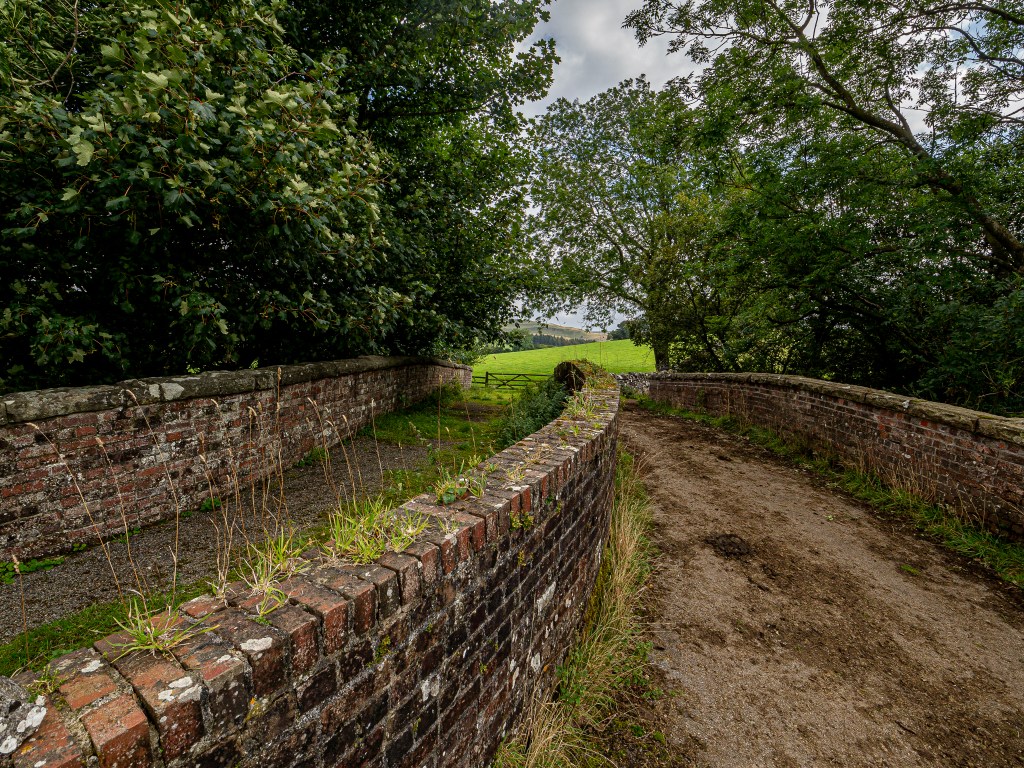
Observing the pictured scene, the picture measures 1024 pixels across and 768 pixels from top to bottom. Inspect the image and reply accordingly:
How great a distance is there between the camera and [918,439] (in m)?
5.71

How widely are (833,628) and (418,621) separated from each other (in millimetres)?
3682

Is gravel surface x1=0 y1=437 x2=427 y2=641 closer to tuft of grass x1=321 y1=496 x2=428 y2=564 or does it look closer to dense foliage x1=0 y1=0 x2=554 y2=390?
tuft of grass x1=321 y1=496 x2=428 y2=564

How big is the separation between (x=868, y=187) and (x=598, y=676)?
339 inches

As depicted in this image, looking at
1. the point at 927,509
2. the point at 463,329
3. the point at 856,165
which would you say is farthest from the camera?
the point at 463,329

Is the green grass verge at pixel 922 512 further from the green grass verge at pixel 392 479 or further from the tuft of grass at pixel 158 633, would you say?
the tuft of grass at pixel 158 633

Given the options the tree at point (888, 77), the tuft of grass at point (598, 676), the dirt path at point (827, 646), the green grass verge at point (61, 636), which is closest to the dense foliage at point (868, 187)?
the tree at point (888, 77)

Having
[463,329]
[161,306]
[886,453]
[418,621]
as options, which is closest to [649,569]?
[418,621]

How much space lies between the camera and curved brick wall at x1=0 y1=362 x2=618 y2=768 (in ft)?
3.13

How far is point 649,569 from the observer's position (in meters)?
4.30

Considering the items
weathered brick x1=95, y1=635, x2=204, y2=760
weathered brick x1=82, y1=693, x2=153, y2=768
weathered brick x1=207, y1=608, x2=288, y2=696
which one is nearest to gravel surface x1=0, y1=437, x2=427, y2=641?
weathered brick x1=207, y1=608, x2=288, y2=696

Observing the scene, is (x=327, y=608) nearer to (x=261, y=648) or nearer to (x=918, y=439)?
(x=261, y=648)

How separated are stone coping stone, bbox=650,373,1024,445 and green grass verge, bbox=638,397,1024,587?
100cm

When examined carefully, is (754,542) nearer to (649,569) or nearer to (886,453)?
(649,569)

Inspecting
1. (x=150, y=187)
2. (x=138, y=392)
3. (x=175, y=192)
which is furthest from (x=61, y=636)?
(x=150, y=187)
